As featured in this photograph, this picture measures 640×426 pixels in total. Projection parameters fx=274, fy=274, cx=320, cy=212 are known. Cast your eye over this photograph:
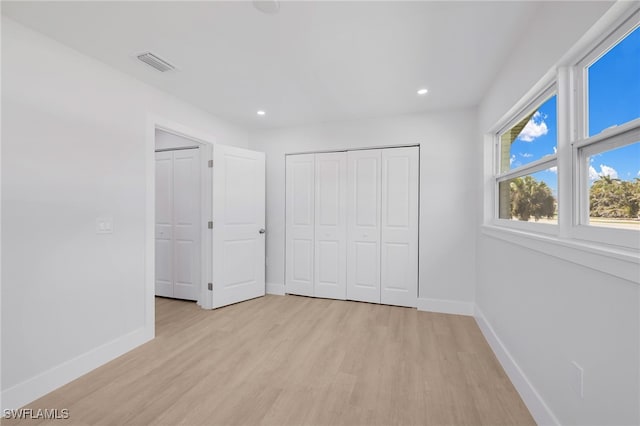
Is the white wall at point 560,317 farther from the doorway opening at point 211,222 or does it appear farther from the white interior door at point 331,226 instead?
the doorway opening at point 211,222

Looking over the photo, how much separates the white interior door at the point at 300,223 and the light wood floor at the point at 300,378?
3.22 feet

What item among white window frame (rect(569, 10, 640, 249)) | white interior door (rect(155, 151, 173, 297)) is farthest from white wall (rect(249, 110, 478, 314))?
white interior door (rect(155, 151, 173, 297))

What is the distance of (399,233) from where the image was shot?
11.5 ft

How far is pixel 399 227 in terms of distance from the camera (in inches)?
139

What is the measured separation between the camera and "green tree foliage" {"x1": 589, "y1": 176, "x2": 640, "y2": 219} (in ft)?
3.51

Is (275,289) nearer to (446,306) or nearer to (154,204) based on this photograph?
(154,204)

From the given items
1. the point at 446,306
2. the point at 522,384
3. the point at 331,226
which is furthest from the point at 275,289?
the point at 522,384

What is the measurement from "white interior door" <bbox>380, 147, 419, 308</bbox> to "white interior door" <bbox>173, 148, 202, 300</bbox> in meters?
2.47

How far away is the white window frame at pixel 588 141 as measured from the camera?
1062 millimetres

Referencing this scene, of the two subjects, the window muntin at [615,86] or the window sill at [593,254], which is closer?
the window sill at [593,254]

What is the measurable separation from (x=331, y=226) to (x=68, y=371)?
2878mm

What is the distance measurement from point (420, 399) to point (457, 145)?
2707 mm

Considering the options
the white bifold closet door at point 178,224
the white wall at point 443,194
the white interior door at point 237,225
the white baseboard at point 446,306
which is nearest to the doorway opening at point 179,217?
the white bifold closet door at point 178,224

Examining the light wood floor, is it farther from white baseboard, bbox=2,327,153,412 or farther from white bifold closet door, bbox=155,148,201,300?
white bifold closet door, bbox=155,148,201,300
